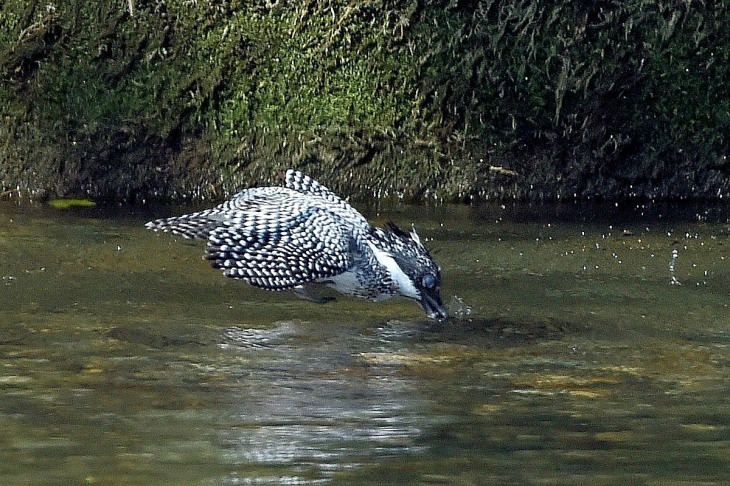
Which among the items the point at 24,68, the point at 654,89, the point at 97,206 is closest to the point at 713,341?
the point at 654,89

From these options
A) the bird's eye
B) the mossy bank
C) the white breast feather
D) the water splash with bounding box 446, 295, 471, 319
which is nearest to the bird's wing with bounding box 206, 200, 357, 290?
the white breast feather

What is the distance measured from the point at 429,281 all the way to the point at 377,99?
3.04 m

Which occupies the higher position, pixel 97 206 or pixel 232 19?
pixel 232 19

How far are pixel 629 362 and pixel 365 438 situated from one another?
1.39 m

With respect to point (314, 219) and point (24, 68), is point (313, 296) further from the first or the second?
point (24, 68)

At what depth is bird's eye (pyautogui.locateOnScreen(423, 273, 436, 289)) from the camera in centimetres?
550

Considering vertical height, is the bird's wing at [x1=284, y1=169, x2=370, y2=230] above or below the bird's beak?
above

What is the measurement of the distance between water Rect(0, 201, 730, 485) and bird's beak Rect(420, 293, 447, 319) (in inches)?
2.9

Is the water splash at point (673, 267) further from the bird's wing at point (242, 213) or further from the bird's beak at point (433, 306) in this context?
the bird's wing at point (242, 213)

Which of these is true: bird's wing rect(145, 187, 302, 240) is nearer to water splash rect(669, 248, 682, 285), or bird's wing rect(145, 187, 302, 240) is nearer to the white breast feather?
the white breast feather

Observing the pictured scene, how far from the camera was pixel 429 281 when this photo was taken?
5.50 meters

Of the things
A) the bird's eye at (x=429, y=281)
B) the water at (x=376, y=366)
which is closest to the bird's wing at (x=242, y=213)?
the water at (x=376, y=366)

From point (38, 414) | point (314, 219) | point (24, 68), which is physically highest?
point (24, 68)

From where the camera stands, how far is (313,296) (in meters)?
5.89
